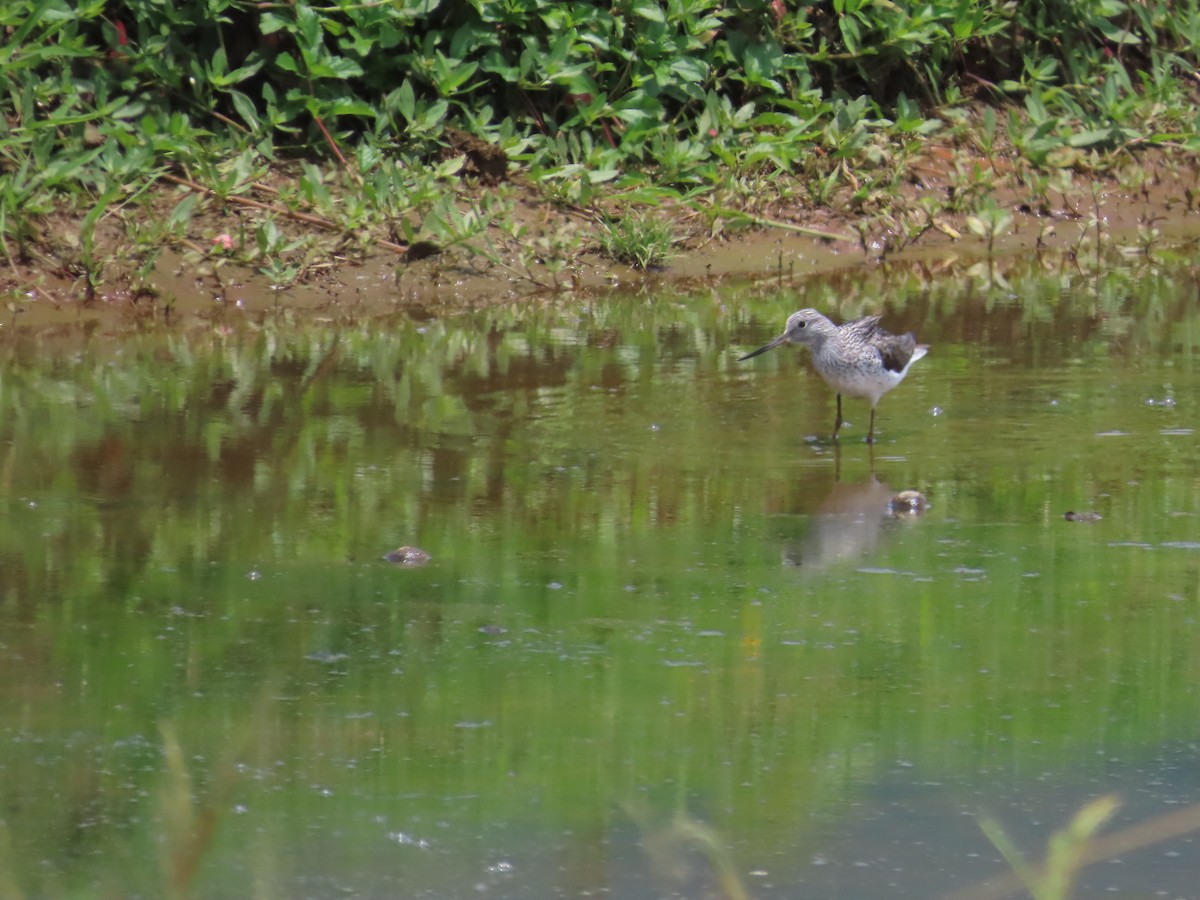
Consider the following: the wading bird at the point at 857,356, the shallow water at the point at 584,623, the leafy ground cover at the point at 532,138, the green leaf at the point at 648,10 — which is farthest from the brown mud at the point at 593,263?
the wading bird at the point at 857,356

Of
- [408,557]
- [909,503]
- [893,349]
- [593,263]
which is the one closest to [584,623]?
[408,557]

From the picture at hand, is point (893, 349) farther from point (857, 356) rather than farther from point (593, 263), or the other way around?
point (593, 263)

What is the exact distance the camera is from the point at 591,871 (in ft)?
12.2

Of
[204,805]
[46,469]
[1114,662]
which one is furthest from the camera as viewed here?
[46,469]

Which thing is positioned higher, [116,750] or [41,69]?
[41,69]

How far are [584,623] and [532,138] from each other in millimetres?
6916

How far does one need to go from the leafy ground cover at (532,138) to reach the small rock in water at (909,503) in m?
4.71

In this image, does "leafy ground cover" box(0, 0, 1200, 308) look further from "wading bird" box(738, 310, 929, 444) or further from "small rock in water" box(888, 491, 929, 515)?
"small rock in water" box(888, 491, 929, 515)

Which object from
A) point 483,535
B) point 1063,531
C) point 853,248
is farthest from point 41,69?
point 1063,531

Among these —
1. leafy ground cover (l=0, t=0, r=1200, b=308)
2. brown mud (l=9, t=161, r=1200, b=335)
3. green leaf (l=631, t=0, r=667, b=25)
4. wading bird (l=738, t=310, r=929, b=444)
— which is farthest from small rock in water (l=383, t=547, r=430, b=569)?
green leaf (l=631, t=0, r=667, b=25)

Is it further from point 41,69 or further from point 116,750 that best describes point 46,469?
point 41,69

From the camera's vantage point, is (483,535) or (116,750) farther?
(483,535)

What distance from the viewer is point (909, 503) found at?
640 cm

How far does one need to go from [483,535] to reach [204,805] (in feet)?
7.17
